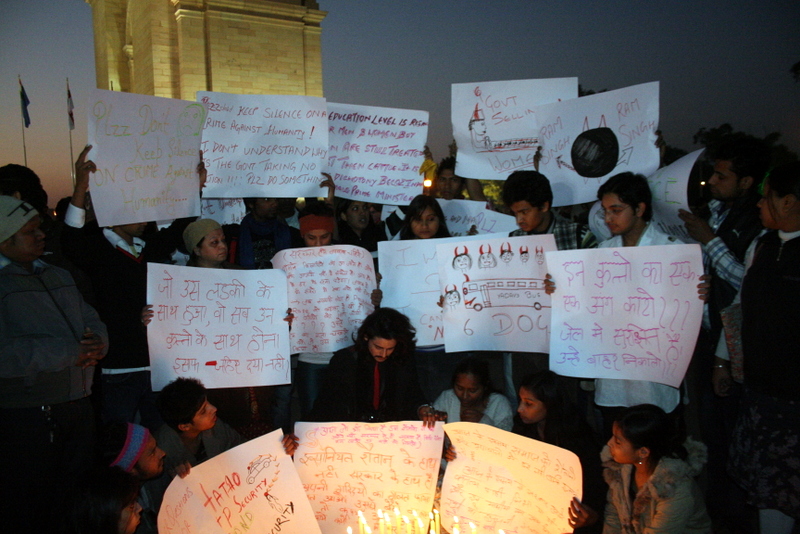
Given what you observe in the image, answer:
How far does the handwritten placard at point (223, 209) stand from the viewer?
19.0ft

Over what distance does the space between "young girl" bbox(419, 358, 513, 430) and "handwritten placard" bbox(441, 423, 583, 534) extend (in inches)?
20.9

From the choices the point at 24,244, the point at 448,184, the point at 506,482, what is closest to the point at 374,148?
the point at 448,184

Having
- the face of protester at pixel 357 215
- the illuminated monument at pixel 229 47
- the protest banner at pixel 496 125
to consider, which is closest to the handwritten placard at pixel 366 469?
the face of protester at pixel 357 215

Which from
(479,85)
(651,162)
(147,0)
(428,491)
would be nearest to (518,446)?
(428,491)

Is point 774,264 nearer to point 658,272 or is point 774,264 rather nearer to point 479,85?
point 658,272

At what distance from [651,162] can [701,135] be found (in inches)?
1437

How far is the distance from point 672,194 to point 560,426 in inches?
64.5

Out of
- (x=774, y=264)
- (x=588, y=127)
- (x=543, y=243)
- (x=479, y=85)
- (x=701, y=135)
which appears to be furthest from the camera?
(x=701, y=135)

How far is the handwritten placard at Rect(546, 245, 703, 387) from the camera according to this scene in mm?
3480

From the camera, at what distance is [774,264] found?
2.99 metres

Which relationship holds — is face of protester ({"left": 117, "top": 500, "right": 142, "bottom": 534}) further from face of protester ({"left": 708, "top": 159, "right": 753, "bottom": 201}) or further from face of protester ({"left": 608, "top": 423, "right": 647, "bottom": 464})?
face of protester ({"left": 708, "top": 159, "right": 753, "bottom": 201})

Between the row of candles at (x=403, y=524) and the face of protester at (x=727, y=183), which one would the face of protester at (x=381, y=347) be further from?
the face of protester at (x=727, y=183)

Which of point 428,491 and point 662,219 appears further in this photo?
point 662,219

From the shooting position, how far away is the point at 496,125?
5152 millimetres
